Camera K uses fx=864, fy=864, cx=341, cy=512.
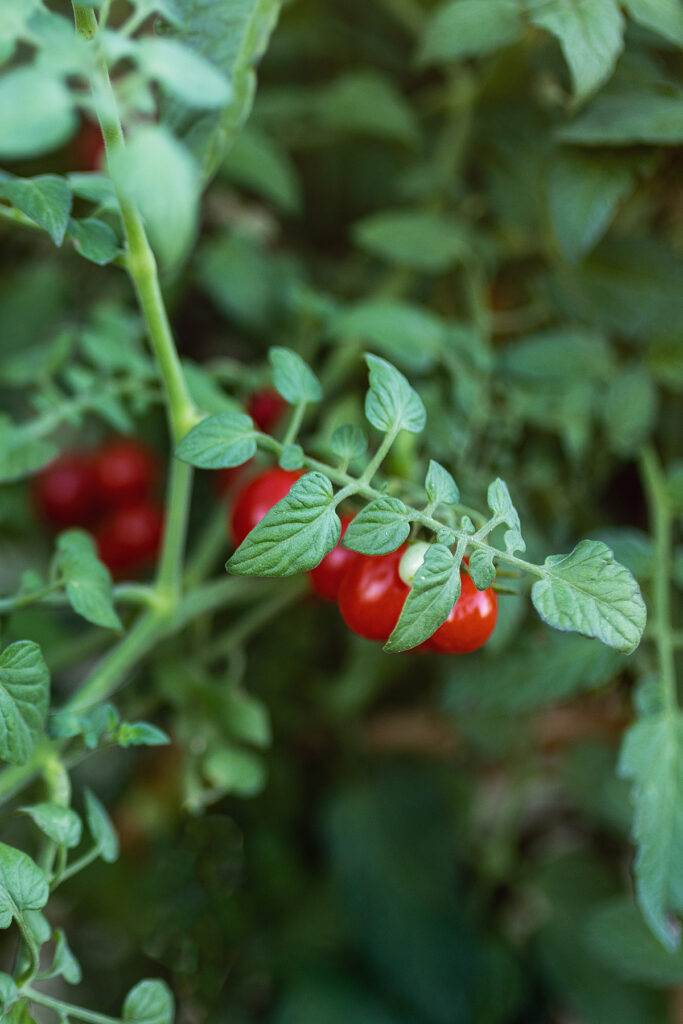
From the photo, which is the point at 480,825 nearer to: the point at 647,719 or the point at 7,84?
the point at 647,719

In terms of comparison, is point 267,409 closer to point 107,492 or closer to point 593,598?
point 107,492

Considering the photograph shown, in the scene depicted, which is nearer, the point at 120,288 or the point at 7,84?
the point at 7,84

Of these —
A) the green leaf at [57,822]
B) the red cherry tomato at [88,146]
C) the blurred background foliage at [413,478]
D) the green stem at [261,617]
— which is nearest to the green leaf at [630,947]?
the blurred background foliage at [413,478]

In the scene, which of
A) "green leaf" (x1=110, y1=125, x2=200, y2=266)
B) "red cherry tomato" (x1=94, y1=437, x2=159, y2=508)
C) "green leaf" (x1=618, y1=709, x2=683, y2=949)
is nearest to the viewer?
"green leaf" (x1=110, y1=125, x2=200, y2=266)

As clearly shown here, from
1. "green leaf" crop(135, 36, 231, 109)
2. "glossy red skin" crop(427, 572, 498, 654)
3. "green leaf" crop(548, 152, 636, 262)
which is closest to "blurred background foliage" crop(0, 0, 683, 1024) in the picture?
"green leaf" crop(548, 152, 636, 262)

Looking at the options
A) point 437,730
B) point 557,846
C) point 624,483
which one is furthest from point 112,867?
point 624,483

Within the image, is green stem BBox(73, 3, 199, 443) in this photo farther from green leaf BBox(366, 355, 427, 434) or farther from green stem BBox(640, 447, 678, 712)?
green stem BBox(640, 447, 678, 712)

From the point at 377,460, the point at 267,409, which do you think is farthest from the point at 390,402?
the point at 267,409
